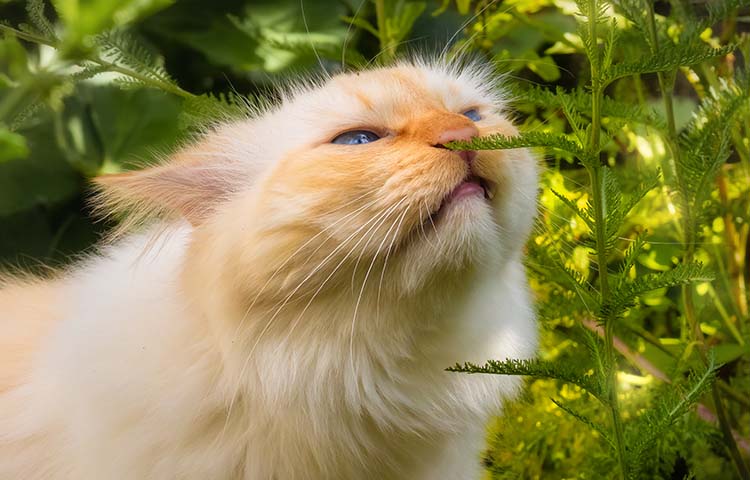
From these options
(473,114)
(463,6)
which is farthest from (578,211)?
(463,6)

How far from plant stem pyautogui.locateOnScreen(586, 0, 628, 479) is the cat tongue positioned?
0.11m

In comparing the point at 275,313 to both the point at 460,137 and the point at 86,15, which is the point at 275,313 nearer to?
the point at 460,137

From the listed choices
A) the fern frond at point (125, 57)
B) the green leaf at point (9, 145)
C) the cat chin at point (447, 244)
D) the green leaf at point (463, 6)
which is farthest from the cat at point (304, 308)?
the green leaf at point (463, 6)

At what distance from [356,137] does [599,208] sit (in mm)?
261

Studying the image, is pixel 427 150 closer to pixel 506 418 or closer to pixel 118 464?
pixel 118 464

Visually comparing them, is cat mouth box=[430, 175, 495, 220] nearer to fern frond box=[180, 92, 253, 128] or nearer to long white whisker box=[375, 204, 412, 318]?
long white whisker box=[375, 204, 412, 318]

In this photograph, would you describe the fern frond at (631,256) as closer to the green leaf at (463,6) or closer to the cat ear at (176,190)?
the cat ear at (176,190)

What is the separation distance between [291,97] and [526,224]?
13.6 inches

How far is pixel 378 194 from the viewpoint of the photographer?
715 millimetres

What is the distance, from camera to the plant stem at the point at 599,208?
2.16 ft

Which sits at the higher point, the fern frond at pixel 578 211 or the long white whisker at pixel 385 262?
the long white whisker at pixel 385 262

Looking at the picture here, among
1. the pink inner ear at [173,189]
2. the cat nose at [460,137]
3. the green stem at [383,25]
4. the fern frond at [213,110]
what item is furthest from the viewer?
the green stem at [383,25]

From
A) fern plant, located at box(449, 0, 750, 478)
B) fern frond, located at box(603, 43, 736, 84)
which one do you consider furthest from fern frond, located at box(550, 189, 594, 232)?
fern frond, located at box(603, 43, 736, 84)

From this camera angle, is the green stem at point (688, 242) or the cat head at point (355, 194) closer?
the cat head at point (355, 194)
